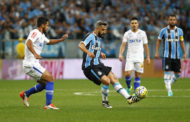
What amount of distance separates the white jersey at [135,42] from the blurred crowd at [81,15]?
9.29m

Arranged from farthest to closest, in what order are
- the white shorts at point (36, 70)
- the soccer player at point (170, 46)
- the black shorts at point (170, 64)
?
the black shorts at point (170, 64) < the soccer player at point (170, 46) < the white shorts at point (36, 70)

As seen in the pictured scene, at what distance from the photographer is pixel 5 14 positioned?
80.5 ft

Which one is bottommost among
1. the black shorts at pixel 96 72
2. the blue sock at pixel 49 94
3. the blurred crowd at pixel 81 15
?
the blue sock at pixel 49 94

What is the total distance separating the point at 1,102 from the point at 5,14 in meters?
11.7

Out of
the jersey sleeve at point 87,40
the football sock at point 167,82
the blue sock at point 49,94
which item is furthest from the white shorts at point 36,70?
the football sock at point 167,82

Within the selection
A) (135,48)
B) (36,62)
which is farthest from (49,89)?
(135,48)

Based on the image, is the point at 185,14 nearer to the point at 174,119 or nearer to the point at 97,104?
the point at 97,104

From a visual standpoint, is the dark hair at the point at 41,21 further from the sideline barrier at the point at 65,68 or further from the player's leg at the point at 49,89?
the sideline barrier at the point at 65,68

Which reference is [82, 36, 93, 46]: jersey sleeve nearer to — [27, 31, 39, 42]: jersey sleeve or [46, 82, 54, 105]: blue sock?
[27, 31, 39, 42]: jersey sleeve

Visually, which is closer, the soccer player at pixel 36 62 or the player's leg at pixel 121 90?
the player's leg at pixel 121 90

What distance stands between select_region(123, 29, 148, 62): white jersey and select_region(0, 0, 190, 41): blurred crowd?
9.29 meters

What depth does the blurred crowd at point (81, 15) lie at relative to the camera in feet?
79.2

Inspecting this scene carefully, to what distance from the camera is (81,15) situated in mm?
26469

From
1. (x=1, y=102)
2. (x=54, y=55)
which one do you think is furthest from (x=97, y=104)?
(x=54, y=55)
